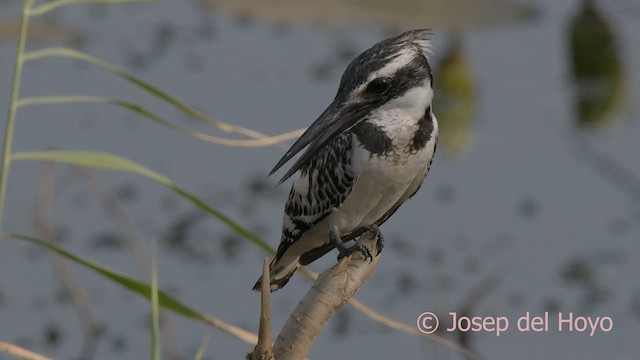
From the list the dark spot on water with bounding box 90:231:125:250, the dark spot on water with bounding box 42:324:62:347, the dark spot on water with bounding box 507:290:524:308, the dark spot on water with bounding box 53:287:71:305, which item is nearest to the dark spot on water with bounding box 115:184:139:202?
the dark spot on water with bounding box 90:231:125:250

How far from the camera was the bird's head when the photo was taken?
10.3 ft

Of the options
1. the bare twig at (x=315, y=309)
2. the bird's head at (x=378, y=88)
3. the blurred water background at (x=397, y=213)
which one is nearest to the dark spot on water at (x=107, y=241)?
the blurred water background at (x=397, y=213)

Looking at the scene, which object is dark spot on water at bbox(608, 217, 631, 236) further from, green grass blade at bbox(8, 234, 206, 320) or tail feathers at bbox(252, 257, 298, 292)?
green grass blade at bbox(8, 234, 206, 320)

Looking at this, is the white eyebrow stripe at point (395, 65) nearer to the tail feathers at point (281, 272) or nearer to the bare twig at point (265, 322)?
the tail feathers at point (281, 272)

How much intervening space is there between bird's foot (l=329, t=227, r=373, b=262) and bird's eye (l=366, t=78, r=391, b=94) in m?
0.32

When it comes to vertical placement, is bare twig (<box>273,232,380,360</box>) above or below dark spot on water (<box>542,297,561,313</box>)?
below

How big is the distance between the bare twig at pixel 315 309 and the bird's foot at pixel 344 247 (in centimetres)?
44

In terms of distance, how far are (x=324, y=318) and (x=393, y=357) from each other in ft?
11.0

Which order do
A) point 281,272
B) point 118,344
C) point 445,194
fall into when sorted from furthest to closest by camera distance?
1. point 445,194
2. point 118,344
3. point 281,272

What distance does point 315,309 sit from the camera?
2357mm

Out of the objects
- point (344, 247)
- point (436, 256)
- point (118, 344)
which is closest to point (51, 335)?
point (118, 344)

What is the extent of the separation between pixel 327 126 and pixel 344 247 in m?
0.44

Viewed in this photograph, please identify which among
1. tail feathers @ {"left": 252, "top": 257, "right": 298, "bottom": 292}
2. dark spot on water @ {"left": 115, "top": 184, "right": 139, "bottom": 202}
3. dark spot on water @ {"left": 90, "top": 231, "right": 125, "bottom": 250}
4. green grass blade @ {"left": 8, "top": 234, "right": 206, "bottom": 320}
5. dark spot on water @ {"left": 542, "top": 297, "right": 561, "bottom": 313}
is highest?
dark spot on water @ {"left": 115, "top": 184, "right": 139, "bottom": 202}

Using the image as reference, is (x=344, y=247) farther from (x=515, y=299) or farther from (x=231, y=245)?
(x=231, y=245)
